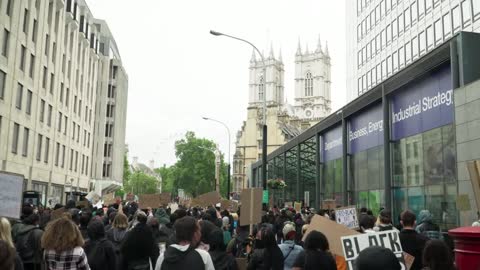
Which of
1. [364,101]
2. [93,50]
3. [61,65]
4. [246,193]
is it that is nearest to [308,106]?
[93,50]

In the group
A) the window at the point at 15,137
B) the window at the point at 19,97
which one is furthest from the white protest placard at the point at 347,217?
the window at the point at 19,97

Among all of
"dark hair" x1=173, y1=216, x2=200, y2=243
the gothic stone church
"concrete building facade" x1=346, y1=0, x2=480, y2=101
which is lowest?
"dark hair" x1=173, y1=216, x2=200, y2=243

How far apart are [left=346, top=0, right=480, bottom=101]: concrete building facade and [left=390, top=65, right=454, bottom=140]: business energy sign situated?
1752cm

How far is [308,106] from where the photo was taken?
166 metres

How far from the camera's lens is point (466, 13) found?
34438 millimetres

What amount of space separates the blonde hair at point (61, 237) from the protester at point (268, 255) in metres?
2.28

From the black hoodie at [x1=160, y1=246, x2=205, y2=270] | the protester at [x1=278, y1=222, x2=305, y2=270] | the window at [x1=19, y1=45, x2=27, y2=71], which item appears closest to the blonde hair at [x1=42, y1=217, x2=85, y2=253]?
the black hoodie at [x1=160, y1=246, x2=205, y2=270]

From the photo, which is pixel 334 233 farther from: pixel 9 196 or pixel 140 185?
pixel 140 185

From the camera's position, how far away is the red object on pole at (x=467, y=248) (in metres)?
4.12

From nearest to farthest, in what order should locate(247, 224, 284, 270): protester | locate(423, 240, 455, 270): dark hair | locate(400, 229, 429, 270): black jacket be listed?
locate(423, 240, 455, 270): dark hair, locate(247, 224, 284, 270): protester, locate(400, 229, 429, 270): black jacket

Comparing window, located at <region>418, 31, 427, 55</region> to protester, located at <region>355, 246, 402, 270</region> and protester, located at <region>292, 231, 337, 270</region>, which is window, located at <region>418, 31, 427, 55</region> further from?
protester, located at <region>355, 246, 402, 270</region>

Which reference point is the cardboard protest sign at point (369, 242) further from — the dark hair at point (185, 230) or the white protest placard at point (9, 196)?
the white protest placard at point (9, 196)

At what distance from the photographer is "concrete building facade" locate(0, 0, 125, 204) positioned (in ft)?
108

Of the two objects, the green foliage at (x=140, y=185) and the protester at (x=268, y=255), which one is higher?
the green foliage at (x=140, y=185)
